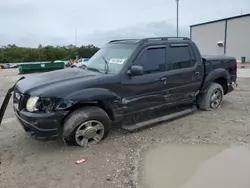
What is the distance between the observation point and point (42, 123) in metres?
3.75

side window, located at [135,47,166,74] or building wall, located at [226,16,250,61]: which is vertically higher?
building wall, located at [226,16,250,61]

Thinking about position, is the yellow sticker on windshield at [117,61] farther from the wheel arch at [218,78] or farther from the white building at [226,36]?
the white building at [226,36]

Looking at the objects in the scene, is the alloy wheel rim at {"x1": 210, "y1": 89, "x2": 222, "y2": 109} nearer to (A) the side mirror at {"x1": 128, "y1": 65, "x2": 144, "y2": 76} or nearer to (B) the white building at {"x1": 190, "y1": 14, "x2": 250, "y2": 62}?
(A) the side mirror at {"x1": 128, "y1": 65, "x2": 144, "y2": 76}

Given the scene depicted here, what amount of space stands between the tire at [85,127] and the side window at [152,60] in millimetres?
1208

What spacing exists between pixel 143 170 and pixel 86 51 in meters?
56.7

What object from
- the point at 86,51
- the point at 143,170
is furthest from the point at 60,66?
the point at 86,51

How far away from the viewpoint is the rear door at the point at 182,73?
5141 millimetres

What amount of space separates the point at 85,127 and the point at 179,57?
2544 millimetres

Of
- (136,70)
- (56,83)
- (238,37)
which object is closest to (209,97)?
(136,70)

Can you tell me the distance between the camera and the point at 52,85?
13.0 feet

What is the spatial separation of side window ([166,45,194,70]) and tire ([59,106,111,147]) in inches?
73.2

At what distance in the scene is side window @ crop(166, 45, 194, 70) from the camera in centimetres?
516

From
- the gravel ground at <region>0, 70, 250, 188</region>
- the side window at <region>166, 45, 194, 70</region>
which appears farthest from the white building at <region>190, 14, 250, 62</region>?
the side window at <region>166, 45, 194, 70</region>

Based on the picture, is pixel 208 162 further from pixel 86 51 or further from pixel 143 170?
pixel 86 51
